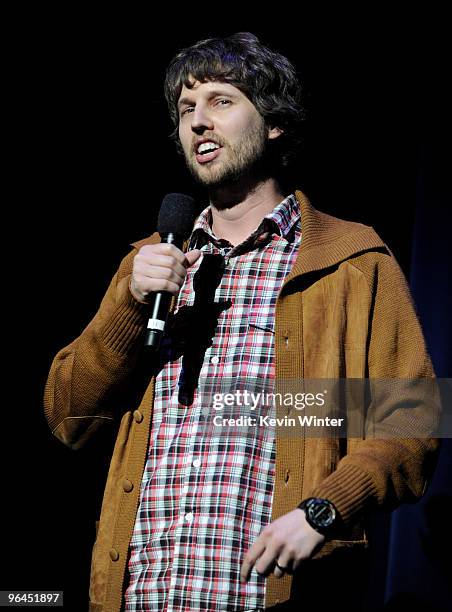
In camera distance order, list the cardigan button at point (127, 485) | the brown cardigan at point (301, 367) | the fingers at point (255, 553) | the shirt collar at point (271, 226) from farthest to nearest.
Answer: the shirt collar at point (271, 226)
the cardigan button at point (127, 485)
the brown cardigan at point (301, 367)
the fingers at point (255, 553)

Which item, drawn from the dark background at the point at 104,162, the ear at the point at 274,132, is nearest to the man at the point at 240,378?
the ear at the point at 274,132

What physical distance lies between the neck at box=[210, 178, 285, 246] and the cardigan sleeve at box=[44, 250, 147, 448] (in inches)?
15.8

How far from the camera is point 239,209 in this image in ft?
6.95

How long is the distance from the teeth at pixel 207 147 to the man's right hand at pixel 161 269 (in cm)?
54

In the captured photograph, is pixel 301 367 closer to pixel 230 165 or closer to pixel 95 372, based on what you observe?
pixel 95 372

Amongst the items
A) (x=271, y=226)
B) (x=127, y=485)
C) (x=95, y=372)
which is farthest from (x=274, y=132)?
(x=127, y=485)

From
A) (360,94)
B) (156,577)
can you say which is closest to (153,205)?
(360,94)

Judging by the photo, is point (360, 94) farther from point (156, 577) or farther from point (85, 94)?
point (156, 577)

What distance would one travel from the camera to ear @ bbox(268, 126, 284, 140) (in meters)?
2.26

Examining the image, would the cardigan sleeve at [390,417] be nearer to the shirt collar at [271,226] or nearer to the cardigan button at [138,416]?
the shirt collar at [271,226]

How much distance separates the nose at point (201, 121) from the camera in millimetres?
2023

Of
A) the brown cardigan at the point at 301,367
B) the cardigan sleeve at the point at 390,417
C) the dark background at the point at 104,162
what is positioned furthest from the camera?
the dark background at the point at 104,162

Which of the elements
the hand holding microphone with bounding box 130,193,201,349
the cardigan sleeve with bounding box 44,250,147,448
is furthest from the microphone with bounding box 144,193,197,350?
the cardigan sleeve with bounding box 44,250,147,448

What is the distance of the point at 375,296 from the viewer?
182 cm
